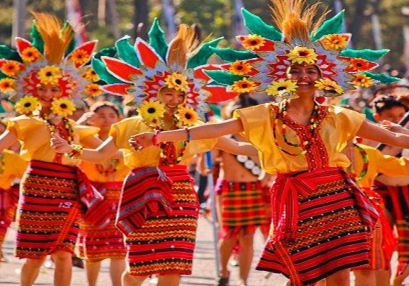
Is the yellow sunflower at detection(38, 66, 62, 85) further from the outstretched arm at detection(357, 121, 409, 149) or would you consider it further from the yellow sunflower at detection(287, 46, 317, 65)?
the outstretched arm at detection(357, 121, 409, 149)

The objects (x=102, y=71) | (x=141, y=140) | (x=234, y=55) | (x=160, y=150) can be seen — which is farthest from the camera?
(x=102, y=71)

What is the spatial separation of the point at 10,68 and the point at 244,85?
9.10 ft

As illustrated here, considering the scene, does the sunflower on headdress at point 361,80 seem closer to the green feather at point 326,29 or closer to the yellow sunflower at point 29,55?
the green feather at point 326,29

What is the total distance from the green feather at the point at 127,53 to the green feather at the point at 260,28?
151 centimetres

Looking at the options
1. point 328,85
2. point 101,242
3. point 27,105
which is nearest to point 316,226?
point 328,85

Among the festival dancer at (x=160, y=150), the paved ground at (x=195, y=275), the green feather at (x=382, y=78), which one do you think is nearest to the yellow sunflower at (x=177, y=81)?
the festival dancer at (x=160, y=150)

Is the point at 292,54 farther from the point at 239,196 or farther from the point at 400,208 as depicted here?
the point at 239,196

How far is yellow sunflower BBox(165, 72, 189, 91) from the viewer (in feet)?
32.9

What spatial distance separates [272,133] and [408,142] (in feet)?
2.76

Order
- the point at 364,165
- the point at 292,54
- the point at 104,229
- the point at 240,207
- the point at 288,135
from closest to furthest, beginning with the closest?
the point at 288,135, the point at 292,54, the point at 364,165, the point at 104,229, the point at 240,207

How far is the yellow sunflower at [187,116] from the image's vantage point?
9930mm

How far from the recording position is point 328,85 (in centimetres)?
870

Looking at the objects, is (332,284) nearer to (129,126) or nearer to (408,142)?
(408,142)

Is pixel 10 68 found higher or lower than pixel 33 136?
higher
